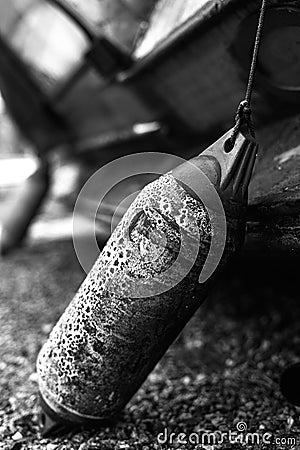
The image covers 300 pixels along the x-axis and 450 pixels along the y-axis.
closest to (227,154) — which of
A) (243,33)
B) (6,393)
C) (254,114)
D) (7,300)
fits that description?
(243,33)

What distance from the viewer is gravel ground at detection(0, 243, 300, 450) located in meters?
1.83

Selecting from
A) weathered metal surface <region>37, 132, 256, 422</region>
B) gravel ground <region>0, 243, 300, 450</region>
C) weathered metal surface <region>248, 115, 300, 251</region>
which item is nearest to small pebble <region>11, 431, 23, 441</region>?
gravel ground <region>0, 243, 300, 450</region>

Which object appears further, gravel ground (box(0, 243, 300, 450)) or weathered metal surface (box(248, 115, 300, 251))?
gravel ground (box(0, 243, 300, 450))

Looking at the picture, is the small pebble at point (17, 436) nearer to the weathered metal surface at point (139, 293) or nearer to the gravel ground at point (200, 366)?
the gravel ground at point (200, 366)

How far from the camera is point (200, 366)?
7.87 feet

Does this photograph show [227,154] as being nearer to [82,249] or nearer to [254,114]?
[254,114]

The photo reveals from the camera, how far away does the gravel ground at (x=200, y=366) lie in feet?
6.00

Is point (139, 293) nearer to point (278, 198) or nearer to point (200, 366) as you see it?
point (278, 198)

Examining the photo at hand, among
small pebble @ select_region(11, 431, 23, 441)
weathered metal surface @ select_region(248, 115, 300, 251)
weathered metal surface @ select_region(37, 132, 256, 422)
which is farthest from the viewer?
small pebble @ select_region(11, 431, 23, 441)

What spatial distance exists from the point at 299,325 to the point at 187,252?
4.34 ft

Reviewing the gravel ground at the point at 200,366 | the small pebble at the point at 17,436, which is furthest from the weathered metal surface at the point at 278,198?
the small pebble at the point at 17,436

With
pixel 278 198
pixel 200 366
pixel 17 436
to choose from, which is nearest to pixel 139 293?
pixel 278 198

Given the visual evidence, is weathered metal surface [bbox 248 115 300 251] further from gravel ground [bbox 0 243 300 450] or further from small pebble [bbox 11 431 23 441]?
small pebble [bbox 11 431 23 441]

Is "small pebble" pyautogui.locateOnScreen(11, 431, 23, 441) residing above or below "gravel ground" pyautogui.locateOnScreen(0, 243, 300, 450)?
above
